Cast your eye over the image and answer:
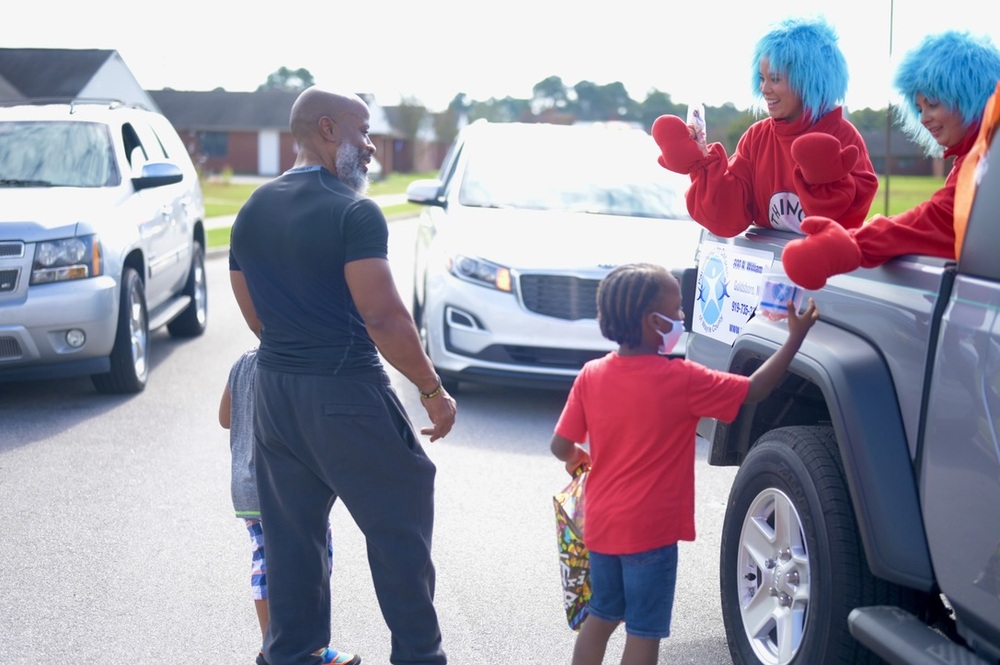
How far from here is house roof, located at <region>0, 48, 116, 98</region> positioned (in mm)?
43719

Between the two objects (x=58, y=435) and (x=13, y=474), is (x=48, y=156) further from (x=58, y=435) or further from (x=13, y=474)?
(x=13, y=474)

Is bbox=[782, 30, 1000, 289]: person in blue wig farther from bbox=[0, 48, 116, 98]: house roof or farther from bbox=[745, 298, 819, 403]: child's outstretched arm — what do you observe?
bbox=[0, 48, 116, 98]: house roof

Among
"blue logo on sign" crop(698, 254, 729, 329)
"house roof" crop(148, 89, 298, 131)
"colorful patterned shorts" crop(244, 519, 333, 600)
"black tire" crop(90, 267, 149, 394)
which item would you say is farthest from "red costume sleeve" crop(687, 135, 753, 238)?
"house roof" crop(148, 89, 298, 131)

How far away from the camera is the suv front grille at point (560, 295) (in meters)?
7.93

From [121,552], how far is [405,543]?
7.07 ft

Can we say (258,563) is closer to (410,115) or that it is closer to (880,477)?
(880,477)

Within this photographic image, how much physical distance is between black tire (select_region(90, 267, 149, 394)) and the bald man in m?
4.71

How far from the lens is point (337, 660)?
3959mm

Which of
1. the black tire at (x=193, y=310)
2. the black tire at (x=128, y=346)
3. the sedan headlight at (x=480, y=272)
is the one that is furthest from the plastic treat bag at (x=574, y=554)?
the black tire at (x=193, y=310)

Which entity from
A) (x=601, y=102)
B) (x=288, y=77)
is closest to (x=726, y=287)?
(x=601, y=102)

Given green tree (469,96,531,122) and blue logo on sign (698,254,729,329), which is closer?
blue logo on sign (698,254,729,329)

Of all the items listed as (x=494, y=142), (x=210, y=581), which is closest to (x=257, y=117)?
(x=494, y=142)

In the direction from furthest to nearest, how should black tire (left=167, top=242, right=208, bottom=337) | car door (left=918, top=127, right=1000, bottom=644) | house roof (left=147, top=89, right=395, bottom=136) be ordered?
house roof (left=147, top=89, right=395, bottom=136) < black tire (left=167, top=242, right=208, bottom=337) < car door (left=918, top=127, right=1000, bottom=644)

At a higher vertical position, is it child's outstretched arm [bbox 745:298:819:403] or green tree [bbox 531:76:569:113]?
green tree [bbox 531:76:569:113]
